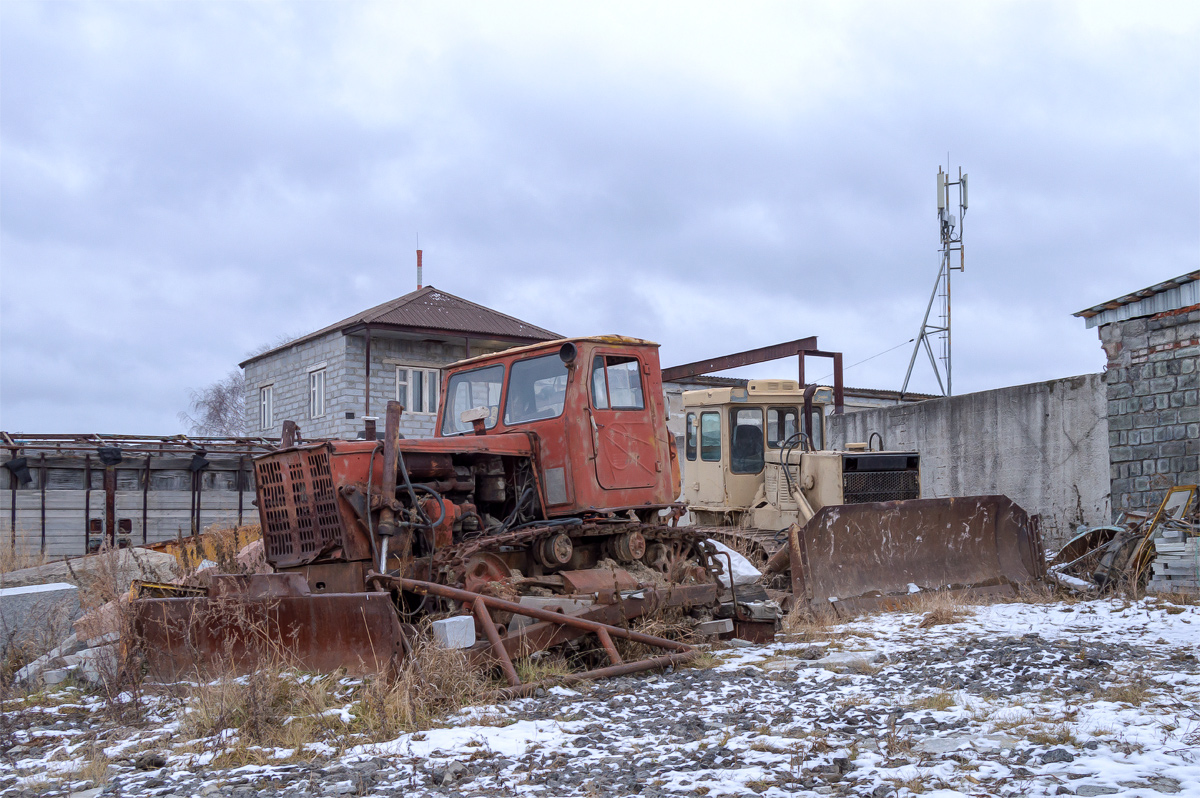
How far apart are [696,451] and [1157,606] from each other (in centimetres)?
590

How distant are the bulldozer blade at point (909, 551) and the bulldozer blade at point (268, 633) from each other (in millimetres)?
4500

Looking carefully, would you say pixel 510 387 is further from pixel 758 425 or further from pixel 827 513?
pixel 758 425

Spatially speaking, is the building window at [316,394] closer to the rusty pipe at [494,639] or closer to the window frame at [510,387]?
the window frame at [510,387]

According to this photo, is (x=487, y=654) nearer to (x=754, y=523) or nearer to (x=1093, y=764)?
(x=1093, y=764)

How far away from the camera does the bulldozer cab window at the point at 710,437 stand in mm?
12742

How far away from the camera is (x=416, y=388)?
23.1 meters

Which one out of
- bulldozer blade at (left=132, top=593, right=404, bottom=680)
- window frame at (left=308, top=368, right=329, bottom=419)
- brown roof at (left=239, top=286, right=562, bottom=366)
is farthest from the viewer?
window frame at (left=308, top=368, right=329, bottom=419)

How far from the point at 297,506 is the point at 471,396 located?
6.75 ft

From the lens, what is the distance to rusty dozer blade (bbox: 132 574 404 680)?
5.44 metres

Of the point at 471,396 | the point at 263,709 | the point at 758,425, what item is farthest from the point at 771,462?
the point at 263,709

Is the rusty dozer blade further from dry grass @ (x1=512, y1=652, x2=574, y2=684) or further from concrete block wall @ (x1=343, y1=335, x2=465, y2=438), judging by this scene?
concrete block wall @ (x1=343, y1=335, x2=465, y2=438)

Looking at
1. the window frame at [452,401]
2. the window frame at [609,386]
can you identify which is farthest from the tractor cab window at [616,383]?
the window frame at [452,401]

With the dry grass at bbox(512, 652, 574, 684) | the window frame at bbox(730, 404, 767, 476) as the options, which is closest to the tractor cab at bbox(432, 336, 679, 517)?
the dry grass at bbox(512, 652, 574, 684)

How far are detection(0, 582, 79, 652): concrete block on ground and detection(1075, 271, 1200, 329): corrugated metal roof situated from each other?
1111 cm
